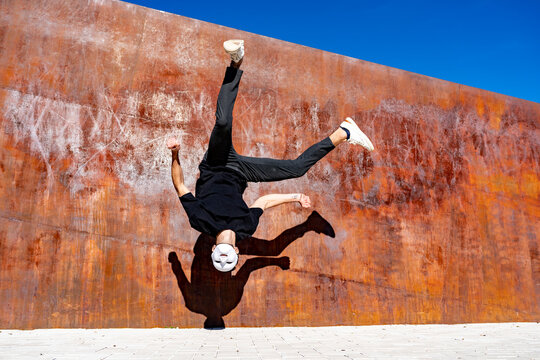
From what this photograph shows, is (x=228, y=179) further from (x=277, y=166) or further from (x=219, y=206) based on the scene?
(x=277, y=166)

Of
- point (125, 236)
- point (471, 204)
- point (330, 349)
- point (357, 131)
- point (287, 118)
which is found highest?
point (287, 118)

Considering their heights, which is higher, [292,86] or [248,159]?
[292,86]

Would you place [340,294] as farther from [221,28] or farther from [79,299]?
[221,28]

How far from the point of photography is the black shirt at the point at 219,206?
13.4 feet

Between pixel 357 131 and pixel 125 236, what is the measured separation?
9.06 feet

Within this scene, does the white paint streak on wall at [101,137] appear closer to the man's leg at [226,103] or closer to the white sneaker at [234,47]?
the man's leg at [226,103]

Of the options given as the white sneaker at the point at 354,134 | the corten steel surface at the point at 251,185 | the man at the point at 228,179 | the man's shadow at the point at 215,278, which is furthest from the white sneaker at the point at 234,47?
the man's shadow at the point at 215,278

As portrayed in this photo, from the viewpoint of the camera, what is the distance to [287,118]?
5.44 m

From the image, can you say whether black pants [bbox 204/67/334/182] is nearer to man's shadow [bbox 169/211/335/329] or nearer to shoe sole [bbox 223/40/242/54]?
shoe sole [bbox 223/40/242/54]

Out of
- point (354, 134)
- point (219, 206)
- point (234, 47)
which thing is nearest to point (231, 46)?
point (234, 47)

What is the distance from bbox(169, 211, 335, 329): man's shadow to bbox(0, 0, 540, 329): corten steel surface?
44 mm

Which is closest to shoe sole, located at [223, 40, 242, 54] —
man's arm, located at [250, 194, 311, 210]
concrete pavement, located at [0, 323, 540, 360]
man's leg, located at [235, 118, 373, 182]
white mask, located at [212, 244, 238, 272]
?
man's leg, located at [235, 118, 373, 182]

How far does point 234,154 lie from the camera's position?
4.39 meters

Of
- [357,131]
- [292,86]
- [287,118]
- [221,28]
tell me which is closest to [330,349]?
[357,131]
